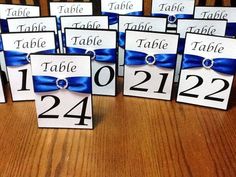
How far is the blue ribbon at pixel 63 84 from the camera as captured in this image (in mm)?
882

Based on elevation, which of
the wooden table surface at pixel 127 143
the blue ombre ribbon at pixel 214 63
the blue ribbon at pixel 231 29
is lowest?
the wooden table surface at pixel 127 143

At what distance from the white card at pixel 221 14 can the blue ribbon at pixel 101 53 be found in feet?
1.24

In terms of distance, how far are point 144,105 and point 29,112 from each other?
1.18 ft

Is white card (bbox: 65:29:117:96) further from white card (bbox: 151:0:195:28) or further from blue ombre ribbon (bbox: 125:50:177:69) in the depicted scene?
white card (bbox: 151:0:195:28)

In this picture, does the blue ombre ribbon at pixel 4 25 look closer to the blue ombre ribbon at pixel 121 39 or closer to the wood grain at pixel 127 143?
the wood grain at pixel 127 143

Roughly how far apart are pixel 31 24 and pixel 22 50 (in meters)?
0.12

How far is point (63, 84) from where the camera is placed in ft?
2.91

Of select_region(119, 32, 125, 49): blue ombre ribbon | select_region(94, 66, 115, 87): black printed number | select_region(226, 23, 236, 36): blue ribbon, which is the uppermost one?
select_region(226, 23, 236, 36): blue ribbon

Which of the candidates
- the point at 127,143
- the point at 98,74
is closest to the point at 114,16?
the point at 98,74

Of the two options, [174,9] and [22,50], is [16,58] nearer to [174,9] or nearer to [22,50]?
[22,50]

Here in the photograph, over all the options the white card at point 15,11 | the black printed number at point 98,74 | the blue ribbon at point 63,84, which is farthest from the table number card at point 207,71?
the white card at point 15,11

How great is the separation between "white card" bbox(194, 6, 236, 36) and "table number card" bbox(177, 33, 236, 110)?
247 mm

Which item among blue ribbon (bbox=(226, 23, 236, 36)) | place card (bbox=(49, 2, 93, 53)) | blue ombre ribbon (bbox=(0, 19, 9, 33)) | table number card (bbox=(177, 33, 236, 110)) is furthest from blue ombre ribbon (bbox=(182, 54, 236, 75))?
blue ombre ribbon (bbox=(0, 19, 9, 33))

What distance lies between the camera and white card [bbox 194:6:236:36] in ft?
3.86
